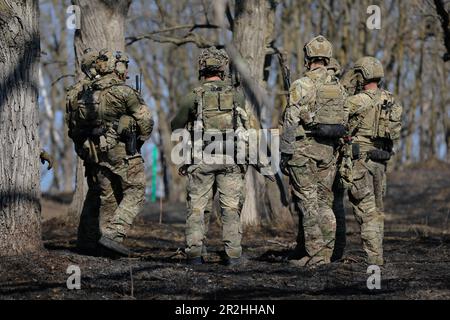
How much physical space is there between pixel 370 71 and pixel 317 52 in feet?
2.07

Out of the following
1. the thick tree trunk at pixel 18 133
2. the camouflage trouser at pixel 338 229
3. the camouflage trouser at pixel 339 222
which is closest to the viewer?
the thick tree trunk at pixel 18 133

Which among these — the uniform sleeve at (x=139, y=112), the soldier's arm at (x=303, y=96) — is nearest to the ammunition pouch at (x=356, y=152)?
the soldier's arm at (x=303, y=96)

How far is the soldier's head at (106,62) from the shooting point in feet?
31.2

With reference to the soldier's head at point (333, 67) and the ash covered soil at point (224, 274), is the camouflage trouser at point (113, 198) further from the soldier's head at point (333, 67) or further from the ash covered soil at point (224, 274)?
the soldier's head at point (333, 67)

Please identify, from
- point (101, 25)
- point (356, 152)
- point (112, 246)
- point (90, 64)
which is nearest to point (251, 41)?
point (101, 25)

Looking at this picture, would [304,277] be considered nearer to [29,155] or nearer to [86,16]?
[29,155]

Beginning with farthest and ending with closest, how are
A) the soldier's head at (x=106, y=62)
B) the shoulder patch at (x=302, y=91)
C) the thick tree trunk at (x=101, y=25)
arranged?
1. the thick tree trunk at (x=101, y=25)
2. the soldier's head at (x=106, y=62)
3. the shoulder patch at (x=302, y=91)

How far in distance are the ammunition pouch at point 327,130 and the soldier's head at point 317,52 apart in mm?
606

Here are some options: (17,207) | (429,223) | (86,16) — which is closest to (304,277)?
(17,207)

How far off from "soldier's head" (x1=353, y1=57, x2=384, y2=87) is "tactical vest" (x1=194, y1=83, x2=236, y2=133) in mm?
1379

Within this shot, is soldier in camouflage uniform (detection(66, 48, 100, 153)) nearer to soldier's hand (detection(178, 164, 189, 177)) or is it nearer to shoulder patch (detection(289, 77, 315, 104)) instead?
soldier's hand (detection(178, 164, 189, 177))

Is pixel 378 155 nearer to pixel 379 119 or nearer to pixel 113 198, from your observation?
pixel 379 119

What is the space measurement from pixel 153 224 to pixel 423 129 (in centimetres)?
2726

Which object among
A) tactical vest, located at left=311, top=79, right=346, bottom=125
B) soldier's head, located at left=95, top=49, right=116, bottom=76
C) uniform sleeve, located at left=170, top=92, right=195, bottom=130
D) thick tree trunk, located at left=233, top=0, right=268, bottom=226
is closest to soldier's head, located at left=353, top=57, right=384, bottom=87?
tactical vest, located at left=311, top=79, right=346, bottom=125
